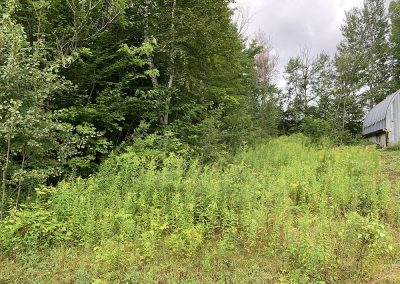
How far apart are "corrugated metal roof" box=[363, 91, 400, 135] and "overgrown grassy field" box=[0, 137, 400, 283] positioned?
1449 centimetres

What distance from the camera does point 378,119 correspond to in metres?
18.9

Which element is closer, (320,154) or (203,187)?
(203,187)

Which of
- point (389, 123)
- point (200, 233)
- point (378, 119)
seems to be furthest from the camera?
point (378, 119)

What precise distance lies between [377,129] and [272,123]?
286 inches

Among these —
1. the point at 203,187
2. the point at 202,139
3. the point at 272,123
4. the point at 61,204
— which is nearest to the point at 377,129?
the point at 272,123

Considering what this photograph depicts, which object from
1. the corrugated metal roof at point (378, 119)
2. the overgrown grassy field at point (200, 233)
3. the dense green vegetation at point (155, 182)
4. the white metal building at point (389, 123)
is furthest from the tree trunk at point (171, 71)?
the corrugated metal roof at point (378, 119)

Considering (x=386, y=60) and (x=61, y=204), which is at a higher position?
(x=386, y=60)

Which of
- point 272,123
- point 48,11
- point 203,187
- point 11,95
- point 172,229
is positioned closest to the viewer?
point 172,229

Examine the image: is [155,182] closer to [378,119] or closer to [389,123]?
[389,123]

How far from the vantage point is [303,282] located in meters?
3.20

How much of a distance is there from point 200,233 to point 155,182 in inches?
54.8

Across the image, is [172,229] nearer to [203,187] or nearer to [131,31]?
[203,187]

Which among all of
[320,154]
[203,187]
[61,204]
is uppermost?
[320,154]

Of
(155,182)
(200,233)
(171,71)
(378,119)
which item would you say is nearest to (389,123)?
(378,119)
